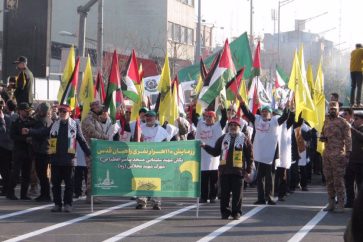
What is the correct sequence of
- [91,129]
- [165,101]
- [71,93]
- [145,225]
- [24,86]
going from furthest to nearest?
[24,86], [71,93], [165,101], [91,129], [145,225]

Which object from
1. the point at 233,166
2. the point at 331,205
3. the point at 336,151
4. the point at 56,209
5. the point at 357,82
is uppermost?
the point at 357,82

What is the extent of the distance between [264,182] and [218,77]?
2.15 meters

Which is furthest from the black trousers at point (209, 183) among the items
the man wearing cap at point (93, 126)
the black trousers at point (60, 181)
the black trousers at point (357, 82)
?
the black trousers at point (357, 82)

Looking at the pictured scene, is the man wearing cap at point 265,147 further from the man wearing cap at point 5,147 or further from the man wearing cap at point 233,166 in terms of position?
the man wearing cap at point 5,147

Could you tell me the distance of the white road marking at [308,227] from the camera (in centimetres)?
1204

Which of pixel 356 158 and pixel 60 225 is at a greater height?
pixel 356 158

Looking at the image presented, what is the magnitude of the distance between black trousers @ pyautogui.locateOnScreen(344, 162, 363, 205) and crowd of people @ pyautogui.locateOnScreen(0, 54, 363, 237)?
17 mm

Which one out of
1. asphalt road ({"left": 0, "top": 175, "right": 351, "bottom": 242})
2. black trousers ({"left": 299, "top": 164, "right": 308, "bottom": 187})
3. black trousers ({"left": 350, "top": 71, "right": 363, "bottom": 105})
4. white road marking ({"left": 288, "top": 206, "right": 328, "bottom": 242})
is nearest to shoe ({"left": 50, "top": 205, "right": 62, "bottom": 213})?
asphalt road ({"left": 0, "top": 175, "right": 351, "bottom": 242})

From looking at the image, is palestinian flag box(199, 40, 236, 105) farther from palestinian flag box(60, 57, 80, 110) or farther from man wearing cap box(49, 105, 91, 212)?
palestinian flag box(60, 57, 80, 110)

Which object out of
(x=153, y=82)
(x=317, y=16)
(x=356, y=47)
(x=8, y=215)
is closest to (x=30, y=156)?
(x=8, y=215)

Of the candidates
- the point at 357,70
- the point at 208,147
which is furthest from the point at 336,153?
the point at 357,70

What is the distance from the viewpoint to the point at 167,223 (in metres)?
13.2

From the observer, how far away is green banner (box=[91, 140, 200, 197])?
46.4ft

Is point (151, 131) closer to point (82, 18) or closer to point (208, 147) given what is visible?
point (208, 147)
